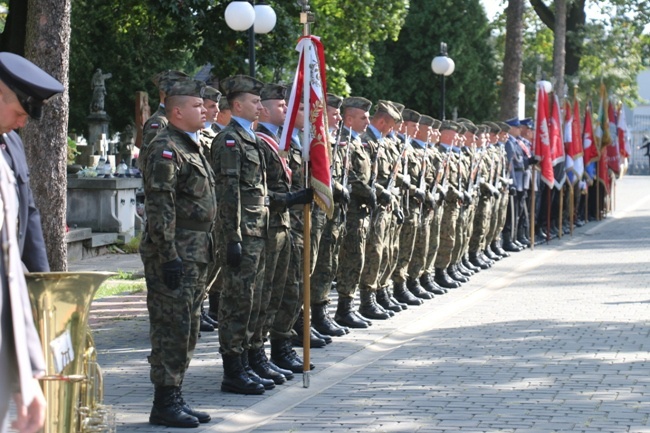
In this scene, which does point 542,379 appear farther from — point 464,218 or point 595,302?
point 464,218

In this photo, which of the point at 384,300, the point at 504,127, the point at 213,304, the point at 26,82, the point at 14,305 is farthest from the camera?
the point at 504,127

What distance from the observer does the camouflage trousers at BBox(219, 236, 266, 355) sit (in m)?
9.56

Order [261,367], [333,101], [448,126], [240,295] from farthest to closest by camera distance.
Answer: [448,126], [333,101], [261,367], [240,295]

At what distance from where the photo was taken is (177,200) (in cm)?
847

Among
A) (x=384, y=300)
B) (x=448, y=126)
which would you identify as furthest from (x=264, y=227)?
(x=448, y=126)

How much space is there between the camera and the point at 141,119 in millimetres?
24844

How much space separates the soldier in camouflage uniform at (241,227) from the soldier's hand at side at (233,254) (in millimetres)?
35

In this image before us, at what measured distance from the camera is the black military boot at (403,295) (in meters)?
15.5

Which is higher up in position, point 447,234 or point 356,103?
point 356,103

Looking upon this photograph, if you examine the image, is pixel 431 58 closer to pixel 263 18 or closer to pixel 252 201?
pixel 263 18

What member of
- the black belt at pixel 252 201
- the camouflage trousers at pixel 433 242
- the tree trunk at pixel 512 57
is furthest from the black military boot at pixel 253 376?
the tree trunk at pixel 512 57

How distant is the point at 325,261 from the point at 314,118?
223cm

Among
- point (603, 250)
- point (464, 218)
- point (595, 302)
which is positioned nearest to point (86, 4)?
point (603, 250)

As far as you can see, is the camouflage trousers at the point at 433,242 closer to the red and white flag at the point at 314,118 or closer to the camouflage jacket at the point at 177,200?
the red and white flag at the point at 314,118
